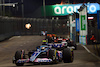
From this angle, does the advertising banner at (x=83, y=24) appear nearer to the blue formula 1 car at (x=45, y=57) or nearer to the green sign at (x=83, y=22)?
the green sign at (x=83, y=22)

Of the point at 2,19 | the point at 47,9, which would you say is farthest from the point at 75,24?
the point at 47,9

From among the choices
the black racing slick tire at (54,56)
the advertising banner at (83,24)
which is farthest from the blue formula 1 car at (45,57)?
Answer: the advertising banner at (83,24)

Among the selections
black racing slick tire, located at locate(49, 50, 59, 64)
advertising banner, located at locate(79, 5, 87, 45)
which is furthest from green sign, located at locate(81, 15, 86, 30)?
black racing slick tire, located at locate(49, 50, 59, 64)

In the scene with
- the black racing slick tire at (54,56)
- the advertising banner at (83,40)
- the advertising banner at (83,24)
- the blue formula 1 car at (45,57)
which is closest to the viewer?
the blue formula 1 car at (45,57)

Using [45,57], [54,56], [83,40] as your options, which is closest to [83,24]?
[83,40]

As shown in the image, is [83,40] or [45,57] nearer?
[45,57]

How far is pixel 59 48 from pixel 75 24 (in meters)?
14.4

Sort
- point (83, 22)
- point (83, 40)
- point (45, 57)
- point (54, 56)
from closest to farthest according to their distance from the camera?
point (54, 56) < point (45, 57) < point (83, 22) < point (83, 40)

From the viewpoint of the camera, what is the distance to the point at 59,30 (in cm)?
6688

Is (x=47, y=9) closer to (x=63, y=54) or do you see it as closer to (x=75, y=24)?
(x=75, y=24)

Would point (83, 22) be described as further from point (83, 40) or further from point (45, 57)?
point (45, 57)

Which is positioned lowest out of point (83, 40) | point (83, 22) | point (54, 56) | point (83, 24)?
point (83, 40)

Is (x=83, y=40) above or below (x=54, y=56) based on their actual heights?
below

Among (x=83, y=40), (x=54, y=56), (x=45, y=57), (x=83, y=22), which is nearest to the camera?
(x=54, y=56)
